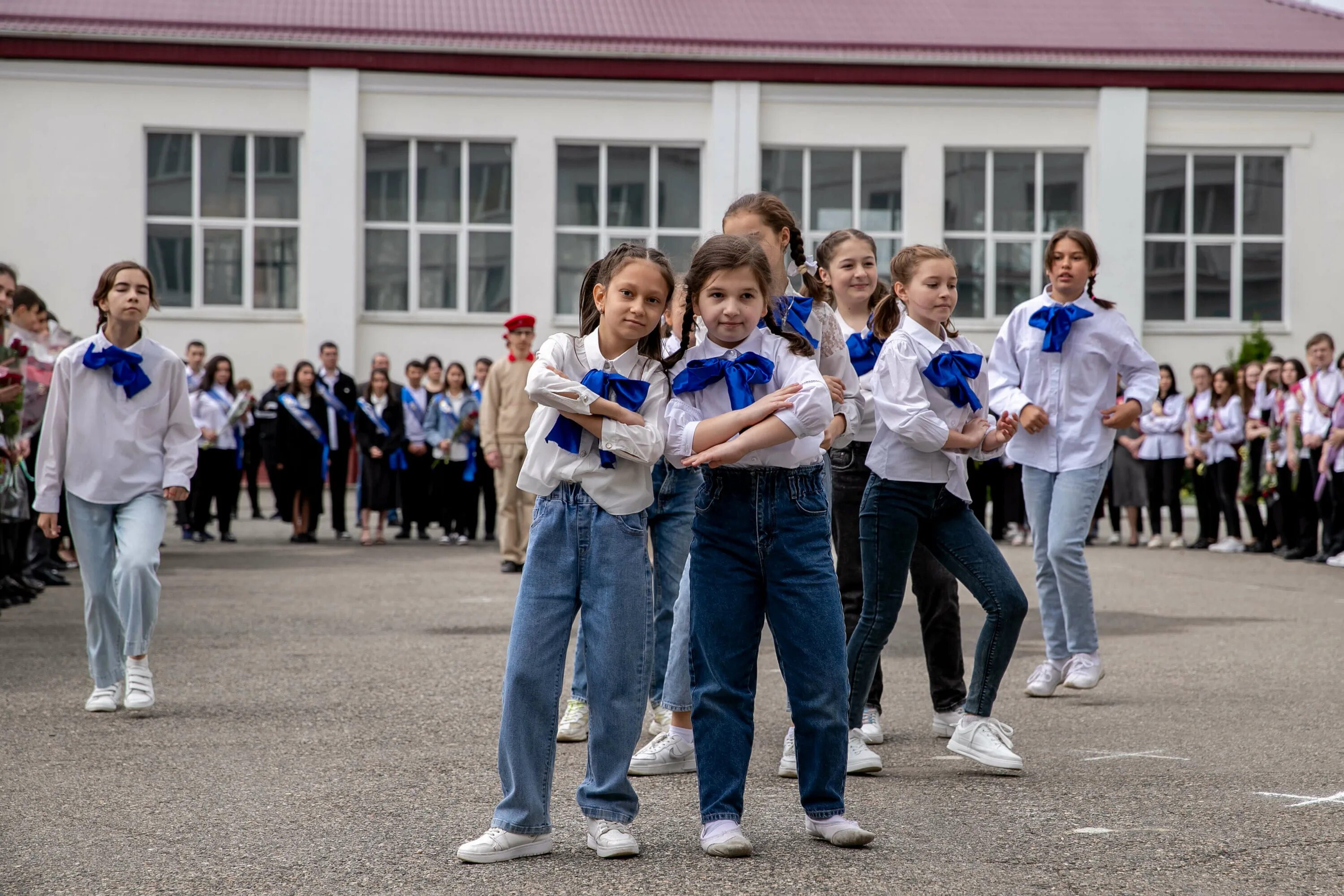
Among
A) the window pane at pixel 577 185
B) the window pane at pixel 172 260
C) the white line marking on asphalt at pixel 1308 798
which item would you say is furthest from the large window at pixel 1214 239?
the white line marking on asphalt at pixel 1308 798

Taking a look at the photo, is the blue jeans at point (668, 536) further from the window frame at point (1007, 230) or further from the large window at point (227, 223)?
the window frame at point (1007, 230)

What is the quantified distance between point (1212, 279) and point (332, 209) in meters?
15.9

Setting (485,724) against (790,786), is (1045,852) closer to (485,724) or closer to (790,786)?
(790,786)

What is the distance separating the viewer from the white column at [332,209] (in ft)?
86.1

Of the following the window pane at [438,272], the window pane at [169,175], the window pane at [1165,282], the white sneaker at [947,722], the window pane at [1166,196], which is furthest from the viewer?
the window pane at [1165,282]

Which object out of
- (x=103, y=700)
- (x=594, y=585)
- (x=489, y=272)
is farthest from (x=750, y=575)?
(x=489, y=272)

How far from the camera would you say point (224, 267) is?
26766mm

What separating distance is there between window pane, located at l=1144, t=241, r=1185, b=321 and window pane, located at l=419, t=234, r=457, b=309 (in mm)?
12483

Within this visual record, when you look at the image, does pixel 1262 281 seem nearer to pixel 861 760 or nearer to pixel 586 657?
pixel 861 760

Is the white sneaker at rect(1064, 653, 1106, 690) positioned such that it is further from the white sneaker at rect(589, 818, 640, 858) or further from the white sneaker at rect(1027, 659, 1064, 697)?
the white sneaker at rect(589, 818, 640, 858)

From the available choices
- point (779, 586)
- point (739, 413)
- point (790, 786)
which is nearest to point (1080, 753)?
point (790, 786)

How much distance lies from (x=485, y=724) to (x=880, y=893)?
286 cm

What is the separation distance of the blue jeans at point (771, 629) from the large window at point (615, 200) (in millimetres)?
22927

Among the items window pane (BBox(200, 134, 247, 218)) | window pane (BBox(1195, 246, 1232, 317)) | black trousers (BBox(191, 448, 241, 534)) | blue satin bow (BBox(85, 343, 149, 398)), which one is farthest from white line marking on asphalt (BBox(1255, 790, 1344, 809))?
window pane (BBox(1195, 246, 1232, 317))
